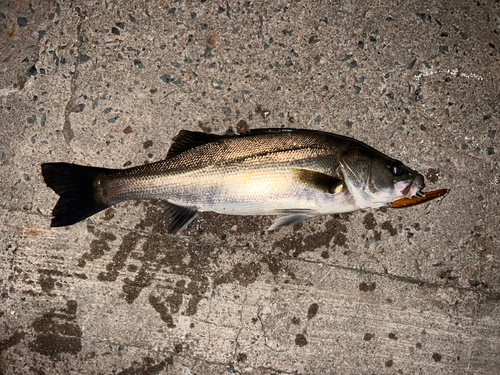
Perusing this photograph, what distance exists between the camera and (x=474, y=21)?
3.39 m

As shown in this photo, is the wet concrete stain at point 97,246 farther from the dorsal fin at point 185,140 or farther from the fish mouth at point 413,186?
the fish mouth at point 413,186

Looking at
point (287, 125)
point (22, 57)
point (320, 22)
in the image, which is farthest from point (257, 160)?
point (22, 57)

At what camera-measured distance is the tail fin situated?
9.77 feet

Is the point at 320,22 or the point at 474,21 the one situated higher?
the point at 474,21

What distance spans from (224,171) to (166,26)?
1719 millimetres

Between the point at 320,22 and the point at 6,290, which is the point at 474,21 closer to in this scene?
the point at 320,22

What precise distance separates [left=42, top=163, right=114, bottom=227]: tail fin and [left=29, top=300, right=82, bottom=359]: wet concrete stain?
973 mm

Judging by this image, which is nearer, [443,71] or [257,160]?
[257,160]

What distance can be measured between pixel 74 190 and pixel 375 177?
2.64 metres

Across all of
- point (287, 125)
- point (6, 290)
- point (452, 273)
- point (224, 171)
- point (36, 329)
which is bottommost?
point (36, 329)

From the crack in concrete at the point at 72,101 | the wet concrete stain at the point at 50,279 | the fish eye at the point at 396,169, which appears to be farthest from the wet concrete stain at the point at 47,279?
the fish eye at the point at 396,169

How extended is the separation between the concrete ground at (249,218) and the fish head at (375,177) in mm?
577

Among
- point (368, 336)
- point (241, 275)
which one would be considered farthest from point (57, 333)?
point (368, 336)

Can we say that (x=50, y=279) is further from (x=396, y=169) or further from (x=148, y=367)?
(x=396, y=169)
